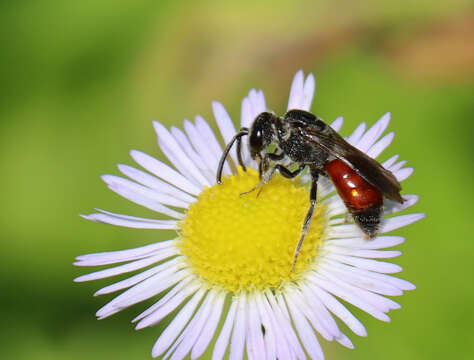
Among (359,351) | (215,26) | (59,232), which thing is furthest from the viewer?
(215,26)

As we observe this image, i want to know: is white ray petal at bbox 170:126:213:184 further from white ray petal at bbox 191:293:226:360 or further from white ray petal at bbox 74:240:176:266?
white ray petal at bbox 191:293:226:360

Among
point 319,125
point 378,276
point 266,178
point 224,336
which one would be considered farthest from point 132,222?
point 378,276

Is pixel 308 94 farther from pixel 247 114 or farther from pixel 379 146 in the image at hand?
pixel 379 146

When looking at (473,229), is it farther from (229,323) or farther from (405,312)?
(229,323)

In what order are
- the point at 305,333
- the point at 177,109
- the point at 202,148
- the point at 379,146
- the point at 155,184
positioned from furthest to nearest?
1. the point at 177,109
2. the point at 202,148
3. the point at 155,184
4. the point at 379,146
5. the point at 305,333

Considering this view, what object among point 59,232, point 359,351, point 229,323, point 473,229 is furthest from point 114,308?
point 473,229
